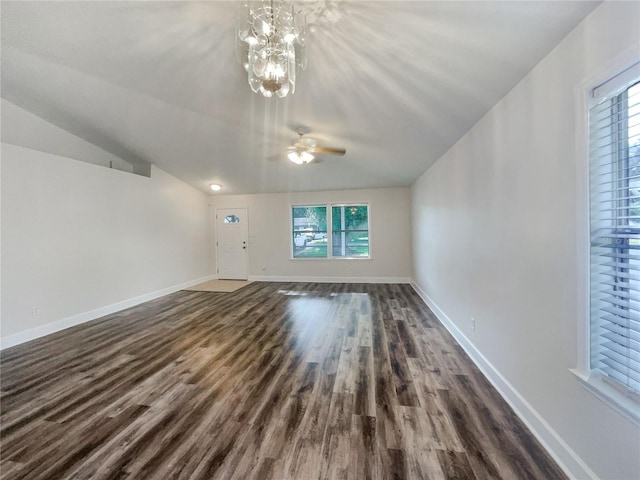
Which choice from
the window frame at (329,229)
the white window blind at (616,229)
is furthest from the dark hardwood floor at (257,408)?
the window frame at (329,229)

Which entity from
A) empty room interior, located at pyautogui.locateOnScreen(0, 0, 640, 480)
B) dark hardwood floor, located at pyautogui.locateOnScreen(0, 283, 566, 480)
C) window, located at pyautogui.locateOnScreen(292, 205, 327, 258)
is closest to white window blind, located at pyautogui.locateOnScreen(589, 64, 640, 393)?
empty room interior, located at pyautogui.locateOnScreen(0, 0, 640, 480)

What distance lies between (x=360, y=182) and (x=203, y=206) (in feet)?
14.1

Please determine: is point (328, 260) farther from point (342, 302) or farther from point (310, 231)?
point (342, 302)

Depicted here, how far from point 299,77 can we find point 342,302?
3724 mm

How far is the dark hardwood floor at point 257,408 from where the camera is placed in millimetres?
1513

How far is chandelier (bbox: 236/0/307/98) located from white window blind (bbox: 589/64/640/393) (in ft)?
5.46

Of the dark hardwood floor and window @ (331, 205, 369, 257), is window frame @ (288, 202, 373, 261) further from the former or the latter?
the dark hardwood floor

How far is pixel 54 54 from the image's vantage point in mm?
2588

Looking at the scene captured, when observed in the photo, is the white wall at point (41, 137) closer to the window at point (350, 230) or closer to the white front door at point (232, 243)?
the white front door at point (232, 243)

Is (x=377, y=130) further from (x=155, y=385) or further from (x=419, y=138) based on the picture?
(x=155, y=385)

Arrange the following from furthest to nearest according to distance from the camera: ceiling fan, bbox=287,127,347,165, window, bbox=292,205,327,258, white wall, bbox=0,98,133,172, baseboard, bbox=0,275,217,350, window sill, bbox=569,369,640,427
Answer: window, bbox=292,205,327,258, white wall, bbox=0,98,133,172, ceiling fan, bbox=287,127,347,165, baseboard, bbox=0,275,217,350, window sill, bbox=569,369,640,427

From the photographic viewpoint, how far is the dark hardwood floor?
1.51 m

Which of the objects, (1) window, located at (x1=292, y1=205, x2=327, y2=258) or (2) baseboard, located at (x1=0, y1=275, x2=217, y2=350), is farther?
(1) window, located at (x1=292, y1=205, x2=327, y2=258)

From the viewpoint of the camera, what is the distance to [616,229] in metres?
1.25
